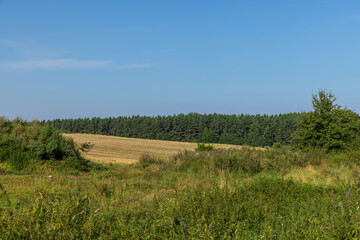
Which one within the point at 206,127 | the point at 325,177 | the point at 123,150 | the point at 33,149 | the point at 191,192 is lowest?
the point at 123,150

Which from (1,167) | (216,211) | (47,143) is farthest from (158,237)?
(47,143)

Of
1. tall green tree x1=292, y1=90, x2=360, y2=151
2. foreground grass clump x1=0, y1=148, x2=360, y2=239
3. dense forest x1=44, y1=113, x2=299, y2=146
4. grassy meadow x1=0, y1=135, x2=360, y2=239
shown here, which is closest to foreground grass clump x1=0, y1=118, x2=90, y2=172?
grassy meadow x1=0, y1=135, x2=360, y2=239

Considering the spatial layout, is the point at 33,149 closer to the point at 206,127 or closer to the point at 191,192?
the point at 191,192

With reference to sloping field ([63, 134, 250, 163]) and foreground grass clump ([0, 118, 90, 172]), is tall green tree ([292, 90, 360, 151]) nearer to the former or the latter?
sloping field ([63, 134, 250, 163])

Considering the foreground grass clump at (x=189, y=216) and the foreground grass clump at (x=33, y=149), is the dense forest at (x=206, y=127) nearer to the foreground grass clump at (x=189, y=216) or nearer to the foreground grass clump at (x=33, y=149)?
the foreground grass clump at (x=33, y=149)

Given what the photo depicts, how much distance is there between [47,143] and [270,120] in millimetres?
79614

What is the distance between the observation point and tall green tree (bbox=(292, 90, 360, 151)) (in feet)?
70.4

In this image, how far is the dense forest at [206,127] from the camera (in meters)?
83.2

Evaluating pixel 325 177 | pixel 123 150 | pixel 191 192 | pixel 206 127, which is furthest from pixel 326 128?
pixel 206 127

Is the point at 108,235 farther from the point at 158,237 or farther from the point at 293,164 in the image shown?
the point at 293,164

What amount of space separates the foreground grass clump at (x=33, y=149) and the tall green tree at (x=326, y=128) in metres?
14.9

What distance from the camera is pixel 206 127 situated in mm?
90188

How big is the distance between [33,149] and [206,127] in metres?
75.7

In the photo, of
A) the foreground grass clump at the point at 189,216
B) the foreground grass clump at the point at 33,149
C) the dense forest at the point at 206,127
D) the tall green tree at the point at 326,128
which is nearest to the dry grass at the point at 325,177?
the foreground grass clump at the point at 189,216
